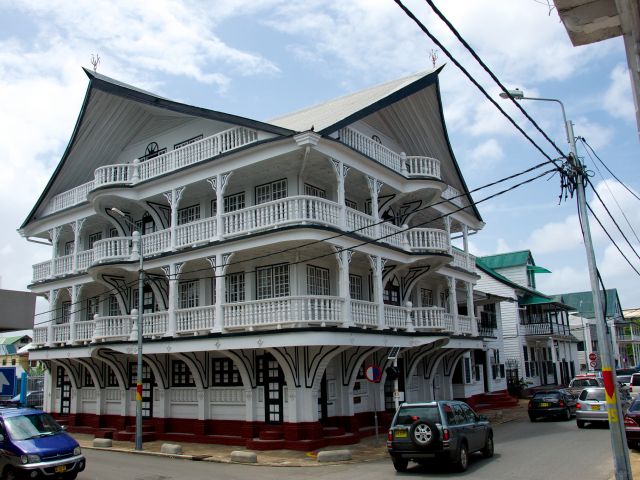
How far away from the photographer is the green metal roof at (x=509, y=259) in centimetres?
4997

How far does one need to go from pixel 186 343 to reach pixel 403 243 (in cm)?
956

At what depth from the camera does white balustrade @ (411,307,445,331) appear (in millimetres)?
24562

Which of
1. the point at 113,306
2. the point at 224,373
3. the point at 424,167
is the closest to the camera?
the point at 224,373

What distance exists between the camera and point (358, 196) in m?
26.8

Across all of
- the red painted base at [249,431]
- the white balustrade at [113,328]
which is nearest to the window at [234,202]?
the white balustrade at [113,328]

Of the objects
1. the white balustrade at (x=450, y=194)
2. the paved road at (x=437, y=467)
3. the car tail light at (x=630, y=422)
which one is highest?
the white balustrade at (x=450, y=194)

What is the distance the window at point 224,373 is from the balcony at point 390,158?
9.85 meters

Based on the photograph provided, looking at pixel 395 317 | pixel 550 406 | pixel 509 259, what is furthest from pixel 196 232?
pixel 509 259

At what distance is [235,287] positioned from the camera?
2438cm

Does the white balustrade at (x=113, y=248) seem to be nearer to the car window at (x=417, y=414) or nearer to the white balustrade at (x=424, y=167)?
the white balustrade at (x=424, y=167)

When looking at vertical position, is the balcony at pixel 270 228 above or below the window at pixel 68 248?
below

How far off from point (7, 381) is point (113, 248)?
1171 centimetres

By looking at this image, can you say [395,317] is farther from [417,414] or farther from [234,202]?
[234,202]

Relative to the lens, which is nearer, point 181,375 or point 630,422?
point 630,422
